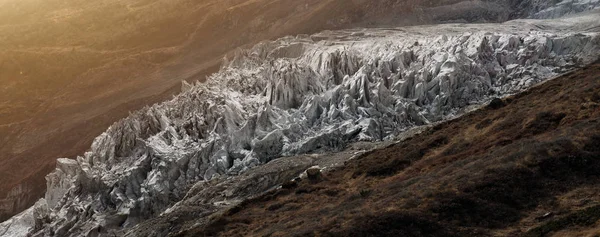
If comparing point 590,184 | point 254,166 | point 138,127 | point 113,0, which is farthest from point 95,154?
point 113,0

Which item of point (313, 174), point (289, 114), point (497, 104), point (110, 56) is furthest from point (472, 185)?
point (110, 56)

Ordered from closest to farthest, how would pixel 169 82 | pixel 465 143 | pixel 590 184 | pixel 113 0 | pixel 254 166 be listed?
pixel 590 184
pixel 465 143
pixel 254 166
pixel 169 82
pixel 113 0

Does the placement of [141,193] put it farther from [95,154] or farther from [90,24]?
[90,24]

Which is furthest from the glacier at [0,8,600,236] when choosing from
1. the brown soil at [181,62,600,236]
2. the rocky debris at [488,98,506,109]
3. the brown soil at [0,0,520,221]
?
the brown soil at [0,0,520,221]

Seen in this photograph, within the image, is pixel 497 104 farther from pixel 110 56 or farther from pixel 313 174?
pixel 110 56

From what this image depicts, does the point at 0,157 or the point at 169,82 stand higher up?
the point at 169,82
